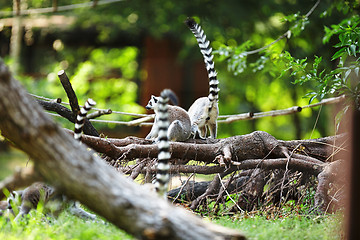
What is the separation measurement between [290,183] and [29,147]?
335 centimetres

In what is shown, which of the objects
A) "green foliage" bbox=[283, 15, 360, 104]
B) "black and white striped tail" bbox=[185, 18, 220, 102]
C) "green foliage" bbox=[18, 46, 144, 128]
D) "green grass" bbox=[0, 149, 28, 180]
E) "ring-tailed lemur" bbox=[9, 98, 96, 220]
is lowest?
"ring-tailed lemur" bbox=[9, 98, 96, 220]

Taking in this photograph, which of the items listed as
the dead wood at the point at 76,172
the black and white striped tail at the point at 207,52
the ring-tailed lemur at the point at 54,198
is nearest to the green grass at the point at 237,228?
the ring-tailed lemur at the point at 54,198

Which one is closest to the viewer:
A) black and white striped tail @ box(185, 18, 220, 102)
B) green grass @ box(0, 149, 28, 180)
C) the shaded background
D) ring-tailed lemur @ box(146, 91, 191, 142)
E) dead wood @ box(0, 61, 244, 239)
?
dead wood @ box(0, 61, 244, 239)

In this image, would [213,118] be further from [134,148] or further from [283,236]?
[283,236]

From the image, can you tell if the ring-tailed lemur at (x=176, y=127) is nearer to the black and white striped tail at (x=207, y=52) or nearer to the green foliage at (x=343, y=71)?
the black and white striped tail at (x=207, y=52)

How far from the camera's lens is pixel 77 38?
48.6 ft

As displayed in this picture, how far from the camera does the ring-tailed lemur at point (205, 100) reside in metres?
6.17

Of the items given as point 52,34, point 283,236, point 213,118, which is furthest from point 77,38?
point 283,236

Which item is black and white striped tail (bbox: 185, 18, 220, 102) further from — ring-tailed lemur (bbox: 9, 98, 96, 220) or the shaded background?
the shaded background

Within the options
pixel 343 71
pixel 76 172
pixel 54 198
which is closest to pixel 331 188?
pixel 343 71

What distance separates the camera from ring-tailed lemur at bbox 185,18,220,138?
6168 mm

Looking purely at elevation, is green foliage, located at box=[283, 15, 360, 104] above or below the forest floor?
above

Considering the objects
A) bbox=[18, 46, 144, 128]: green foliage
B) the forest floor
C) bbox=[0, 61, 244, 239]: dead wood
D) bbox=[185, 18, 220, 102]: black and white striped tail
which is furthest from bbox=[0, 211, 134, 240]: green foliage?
bbox=[18, 46, 144, 128]: green foliage

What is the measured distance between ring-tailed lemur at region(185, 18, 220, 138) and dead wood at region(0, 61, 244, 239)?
349cm
